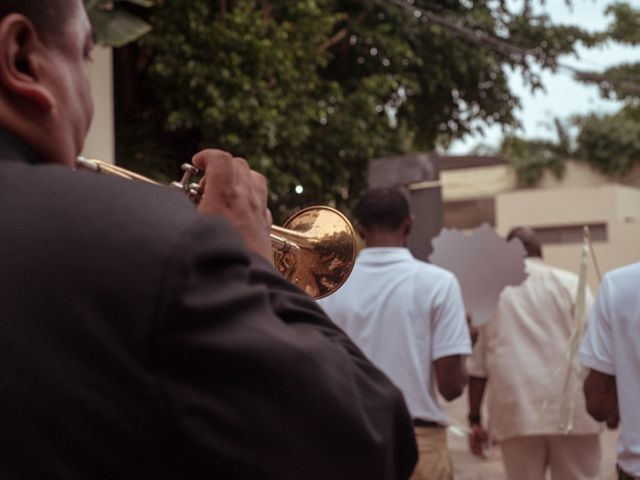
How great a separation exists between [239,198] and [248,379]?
13.8 inches

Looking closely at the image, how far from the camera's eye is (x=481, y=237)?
5.21 meters

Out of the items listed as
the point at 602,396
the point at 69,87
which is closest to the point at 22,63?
the point at 69,87

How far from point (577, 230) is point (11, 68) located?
832 inches

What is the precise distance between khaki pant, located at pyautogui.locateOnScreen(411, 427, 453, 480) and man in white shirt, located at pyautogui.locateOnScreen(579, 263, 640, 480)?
852 mm

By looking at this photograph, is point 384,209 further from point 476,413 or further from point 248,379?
point 248,379

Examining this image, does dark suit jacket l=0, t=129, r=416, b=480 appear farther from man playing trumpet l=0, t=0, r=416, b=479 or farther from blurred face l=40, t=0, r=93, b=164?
blurred face l=40, t=0, r=93, b=164

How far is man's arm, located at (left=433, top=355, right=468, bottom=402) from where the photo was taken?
12.9ft

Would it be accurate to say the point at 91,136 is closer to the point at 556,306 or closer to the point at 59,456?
the point at 556,306

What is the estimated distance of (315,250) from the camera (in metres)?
2.16

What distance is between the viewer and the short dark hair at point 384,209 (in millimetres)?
4188

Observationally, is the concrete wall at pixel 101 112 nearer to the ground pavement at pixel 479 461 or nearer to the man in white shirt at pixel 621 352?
the ground pavement at pixel 479 461

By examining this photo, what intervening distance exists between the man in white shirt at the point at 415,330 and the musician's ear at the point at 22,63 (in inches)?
113

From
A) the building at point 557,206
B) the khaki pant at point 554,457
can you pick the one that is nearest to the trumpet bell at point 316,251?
the khaki pant at point 554,457

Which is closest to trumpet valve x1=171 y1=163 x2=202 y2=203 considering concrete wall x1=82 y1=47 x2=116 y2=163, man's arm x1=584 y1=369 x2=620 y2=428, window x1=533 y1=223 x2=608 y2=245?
man's arm x1=584 y1=369 x2=620 y2=428
